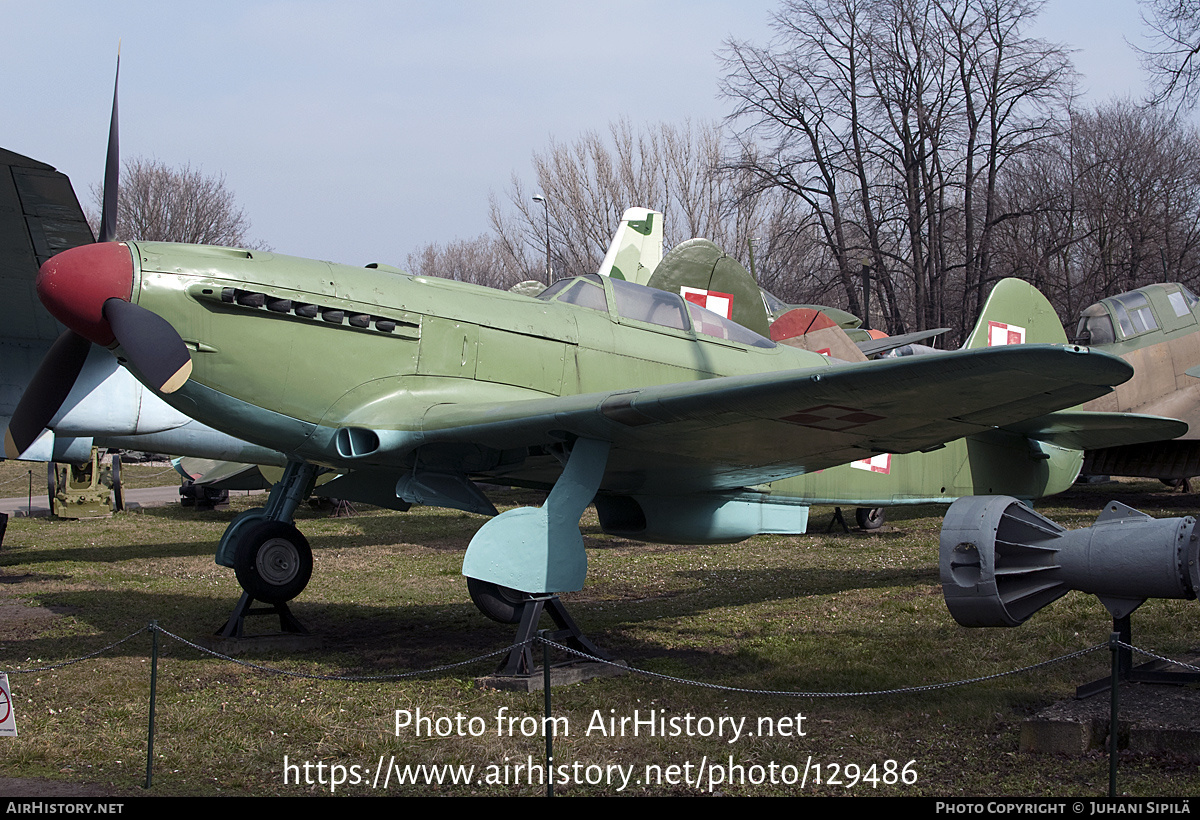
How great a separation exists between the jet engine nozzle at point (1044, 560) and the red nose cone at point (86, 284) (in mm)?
4961

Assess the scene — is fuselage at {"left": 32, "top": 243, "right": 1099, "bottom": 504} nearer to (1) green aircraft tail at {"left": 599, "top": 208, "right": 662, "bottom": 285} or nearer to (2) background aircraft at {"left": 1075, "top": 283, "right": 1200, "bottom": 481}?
(2) background aircraft at {"left": 1075, "top": 283, "right": 1200, "bottom": 481}

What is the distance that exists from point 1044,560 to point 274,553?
516 cm

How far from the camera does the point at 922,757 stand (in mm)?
4395

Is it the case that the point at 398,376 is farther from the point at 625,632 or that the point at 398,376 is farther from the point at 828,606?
the point at 828,606

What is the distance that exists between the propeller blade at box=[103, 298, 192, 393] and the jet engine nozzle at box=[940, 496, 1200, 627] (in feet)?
14.8

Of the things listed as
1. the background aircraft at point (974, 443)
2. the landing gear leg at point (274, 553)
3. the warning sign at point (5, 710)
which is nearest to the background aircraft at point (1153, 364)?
the background aircraft at point (974, 443)

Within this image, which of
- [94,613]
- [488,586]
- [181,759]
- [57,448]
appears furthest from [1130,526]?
[57,448]

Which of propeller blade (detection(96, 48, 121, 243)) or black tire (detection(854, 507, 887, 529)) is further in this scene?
black tire (detection(854, 507, 887, 529))

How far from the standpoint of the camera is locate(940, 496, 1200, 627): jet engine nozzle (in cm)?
438

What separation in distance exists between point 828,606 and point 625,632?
6.22 ft

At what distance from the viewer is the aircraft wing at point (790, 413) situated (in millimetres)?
4250

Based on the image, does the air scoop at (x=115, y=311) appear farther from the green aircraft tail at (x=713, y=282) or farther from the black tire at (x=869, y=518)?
the black tire at (x=869, y=518)

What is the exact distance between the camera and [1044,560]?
184 inches

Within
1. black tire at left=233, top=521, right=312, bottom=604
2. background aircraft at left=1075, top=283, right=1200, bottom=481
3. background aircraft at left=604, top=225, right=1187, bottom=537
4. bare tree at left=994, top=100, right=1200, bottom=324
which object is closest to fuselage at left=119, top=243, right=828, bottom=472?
black tire at left=233, top=521, right=312, bottom=604
